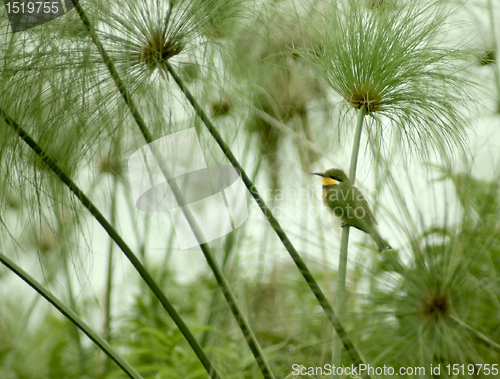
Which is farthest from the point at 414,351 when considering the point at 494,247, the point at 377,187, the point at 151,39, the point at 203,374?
the point at 203,374

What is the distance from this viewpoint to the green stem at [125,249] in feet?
2.29

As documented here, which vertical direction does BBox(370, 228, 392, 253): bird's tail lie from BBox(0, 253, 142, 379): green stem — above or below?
above

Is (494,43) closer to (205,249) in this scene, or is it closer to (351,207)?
(351,207)

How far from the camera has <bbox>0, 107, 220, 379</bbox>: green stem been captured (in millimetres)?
698

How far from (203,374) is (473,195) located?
0.67 m

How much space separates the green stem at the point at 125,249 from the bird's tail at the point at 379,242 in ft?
0.82

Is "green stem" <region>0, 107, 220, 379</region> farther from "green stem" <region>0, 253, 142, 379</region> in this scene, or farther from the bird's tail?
the bird's tail

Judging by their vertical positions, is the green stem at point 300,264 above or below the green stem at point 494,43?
below

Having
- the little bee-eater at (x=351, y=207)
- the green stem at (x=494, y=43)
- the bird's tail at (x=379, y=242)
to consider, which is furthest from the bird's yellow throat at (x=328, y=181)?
the green stem at (x=494, y=43)

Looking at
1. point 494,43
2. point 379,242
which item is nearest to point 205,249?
point 379,242

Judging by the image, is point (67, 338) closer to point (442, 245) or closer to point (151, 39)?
point (151, 39)

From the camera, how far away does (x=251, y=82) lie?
2.70ft

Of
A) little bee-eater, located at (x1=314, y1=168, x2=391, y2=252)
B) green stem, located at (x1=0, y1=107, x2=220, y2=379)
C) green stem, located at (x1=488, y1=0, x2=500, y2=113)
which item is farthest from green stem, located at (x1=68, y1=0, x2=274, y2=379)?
green stem, located at (x1=488, y1=0, x2=500, y2=113)

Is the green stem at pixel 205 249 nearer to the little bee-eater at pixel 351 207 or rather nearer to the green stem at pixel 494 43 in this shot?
the little bee-eater at pixel 351 207
